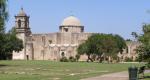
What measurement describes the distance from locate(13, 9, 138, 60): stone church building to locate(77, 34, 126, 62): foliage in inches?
708

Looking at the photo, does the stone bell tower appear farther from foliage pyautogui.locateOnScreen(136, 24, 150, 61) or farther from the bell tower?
foliage pyautogui.locateOnScreen(136, 24, 150, 61)

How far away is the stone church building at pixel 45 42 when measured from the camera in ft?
382

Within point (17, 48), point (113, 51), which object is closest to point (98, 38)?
point (113, 51)

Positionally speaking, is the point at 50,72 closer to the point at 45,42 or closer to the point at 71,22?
the point at 45,42

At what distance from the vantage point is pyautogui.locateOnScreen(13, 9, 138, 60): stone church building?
116375 mm

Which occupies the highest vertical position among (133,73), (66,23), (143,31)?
(66,23)

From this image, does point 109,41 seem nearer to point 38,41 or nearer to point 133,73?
point 38,41

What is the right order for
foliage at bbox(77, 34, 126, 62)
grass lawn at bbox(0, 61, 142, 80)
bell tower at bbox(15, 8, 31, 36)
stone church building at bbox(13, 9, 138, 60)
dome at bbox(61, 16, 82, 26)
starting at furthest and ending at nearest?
dome at bbox(61, 16, 82, 26) → bell tower at bbox(15, 8, 31, 36) → stone church building at bbox(13, 9, 138, 60) → foliage at bbox(77, 34, 126, 62) → grass lawn at bbox(0, 61, 142, 80)

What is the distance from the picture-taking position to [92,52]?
89.3 m

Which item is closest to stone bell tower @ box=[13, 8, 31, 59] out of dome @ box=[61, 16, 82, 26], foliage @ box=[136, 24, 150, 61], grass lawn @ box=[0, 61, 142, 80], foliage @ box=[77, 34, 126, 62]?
dome @ box=[61, 16, 82, 26]

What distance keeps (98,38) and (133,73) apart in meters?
68.2

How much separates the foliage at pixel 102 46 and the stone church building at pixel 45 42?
18.0 metres

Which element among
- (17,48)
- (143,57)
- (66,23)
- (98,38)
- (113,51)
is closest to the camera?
(143,57)

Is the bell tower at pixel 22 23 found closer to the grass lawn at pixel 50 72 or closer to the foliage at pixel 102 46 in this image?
the foliage at pixel 102 46
